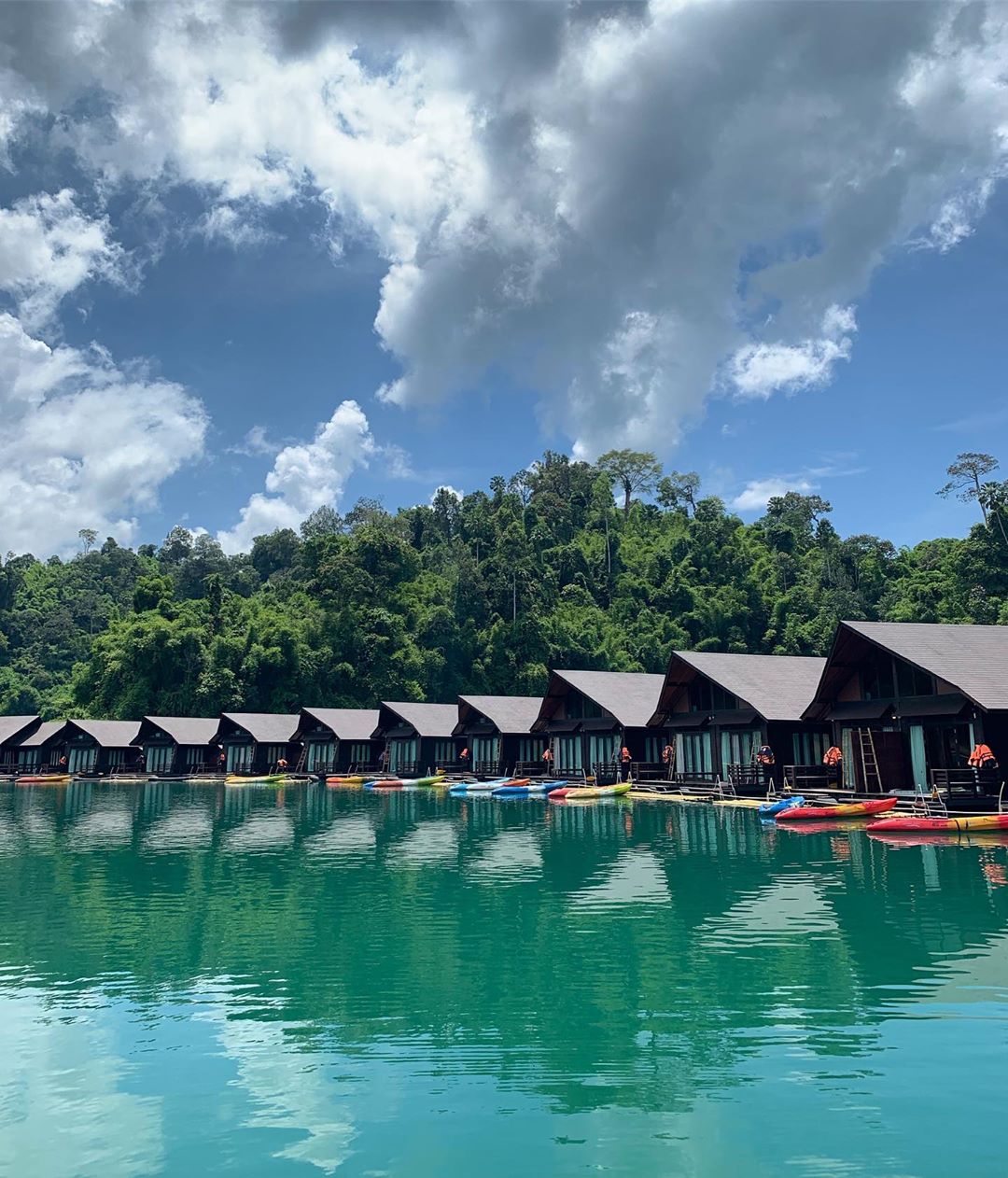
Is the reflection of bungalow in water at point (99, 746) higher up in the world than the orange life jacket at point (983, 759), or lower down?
higher up

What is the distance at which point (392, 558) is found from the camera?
311 feet

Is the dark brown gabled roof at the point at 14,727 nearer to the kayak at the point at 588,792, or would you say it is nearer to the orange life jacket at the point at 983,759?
the kayak at the point at 588,792

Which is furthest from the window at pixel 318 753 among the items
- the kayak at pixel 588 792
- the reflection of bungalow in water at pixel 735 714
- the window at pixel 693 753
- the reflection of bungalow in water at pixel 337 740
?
the window at pixel 693 753

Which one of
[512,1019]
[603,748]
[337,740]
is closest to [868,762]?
[603,748]

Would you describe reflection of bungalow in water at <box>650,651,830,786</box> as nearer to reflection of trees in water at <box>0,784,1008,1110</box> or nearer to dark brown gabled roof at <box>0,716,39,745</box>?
reflection of trees in water at <box>0,784,1008,1110</box>

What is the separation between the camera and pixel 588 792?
43000 mm

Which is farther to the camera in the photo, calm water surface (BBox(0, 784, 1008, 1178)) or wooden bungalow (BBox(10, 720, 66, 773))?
wooden bungalow (BBox(10, 720, 66, 773))

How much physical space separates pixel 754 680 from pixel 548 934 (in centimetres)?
2956

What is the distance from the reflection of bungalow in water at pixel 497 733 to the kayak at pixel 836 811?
2509 cm

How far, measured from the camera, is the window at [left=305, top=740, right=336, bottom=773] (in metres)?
66.8

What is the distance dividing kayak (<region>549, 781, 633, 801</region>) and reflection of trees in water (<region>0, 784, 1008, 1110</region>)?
13.1 metres

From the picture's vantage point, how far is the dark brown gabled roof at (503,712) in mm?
56344

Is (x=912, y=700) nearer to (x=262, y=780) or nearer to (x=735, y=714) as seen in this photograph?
(x=735, y=714)

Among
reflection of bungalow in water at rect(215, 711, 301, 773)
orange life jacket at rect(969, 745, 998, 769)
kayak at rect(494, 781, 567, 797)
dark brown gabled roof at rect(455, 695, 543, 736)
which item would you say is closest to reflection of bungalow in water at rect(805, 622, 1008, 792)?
orange life jacket at rect(969, 745, 998, 769)
